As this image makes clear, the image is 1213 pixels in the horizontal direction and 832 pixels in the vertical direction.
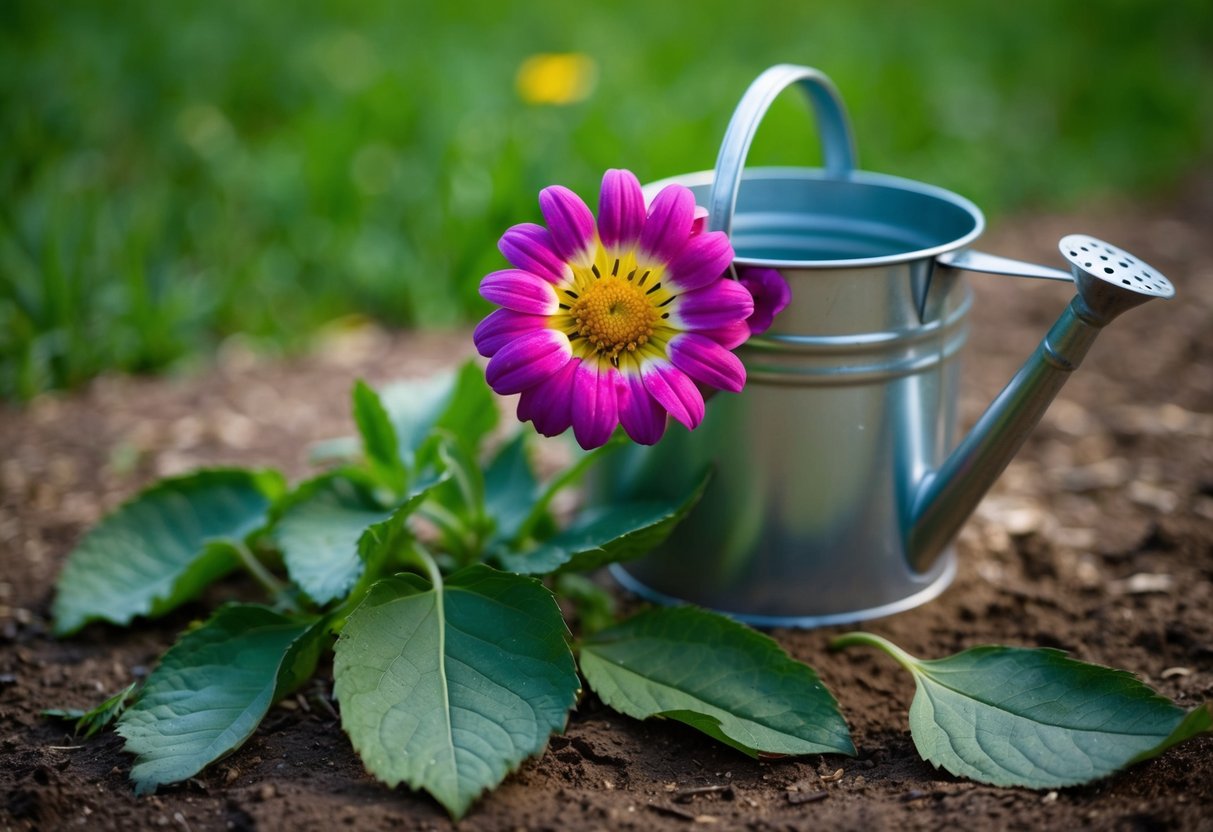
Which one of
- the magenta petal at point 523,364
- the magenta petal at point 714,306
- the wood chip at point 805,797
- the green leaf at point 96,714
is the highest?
the magenta petal at point 714,306

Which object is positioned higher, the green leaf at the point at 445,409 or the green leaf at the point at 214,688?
the green leaf at the point at 445,409

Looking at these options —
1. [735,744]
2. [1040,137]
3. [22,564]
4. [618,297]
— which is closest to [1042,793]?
[735,744]

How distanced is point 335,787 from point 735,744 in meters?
0.46

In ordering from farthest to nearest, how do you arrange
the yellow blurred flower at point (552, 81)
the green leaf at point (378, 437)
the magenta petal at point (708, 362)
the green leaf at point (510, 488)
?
the yellow blurred flower at point (552, 81), the green leaf at point (510, 488), the green leaf at point (378, 437), the magenta petal at point (708, 362)

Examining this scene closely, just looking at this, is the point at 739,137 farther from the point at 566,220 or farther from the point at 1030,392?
the point at 1030,392

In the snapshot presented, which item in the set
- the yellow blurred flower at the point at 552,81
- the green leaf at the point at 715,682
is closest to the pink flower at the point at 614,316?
the green leaf at the point at 715,682

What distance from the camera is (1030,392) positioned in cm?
147

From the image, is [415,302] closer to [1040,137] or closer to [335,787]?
[335,787]

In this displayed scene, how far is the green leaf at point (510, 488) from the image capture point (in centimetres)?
174

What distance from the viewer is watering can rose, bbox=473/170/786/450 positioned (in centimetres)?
136

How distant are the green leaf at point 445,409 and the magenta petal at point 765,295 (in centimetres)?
46

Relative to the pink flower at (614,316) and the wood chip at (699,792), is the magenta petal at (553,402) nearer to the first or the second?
the pink flower at (614,316)

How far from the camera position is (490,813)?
4.17 ft

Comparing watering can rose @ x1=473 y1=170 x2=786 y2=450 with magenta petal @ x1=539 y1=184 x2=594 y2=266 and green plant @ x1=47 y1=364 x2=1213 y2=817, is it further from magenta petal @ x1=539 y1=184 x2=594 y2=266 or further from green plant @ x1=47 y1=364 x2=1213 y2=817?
green plant @ x1=47 y1=364 x2=1213 y2=817
